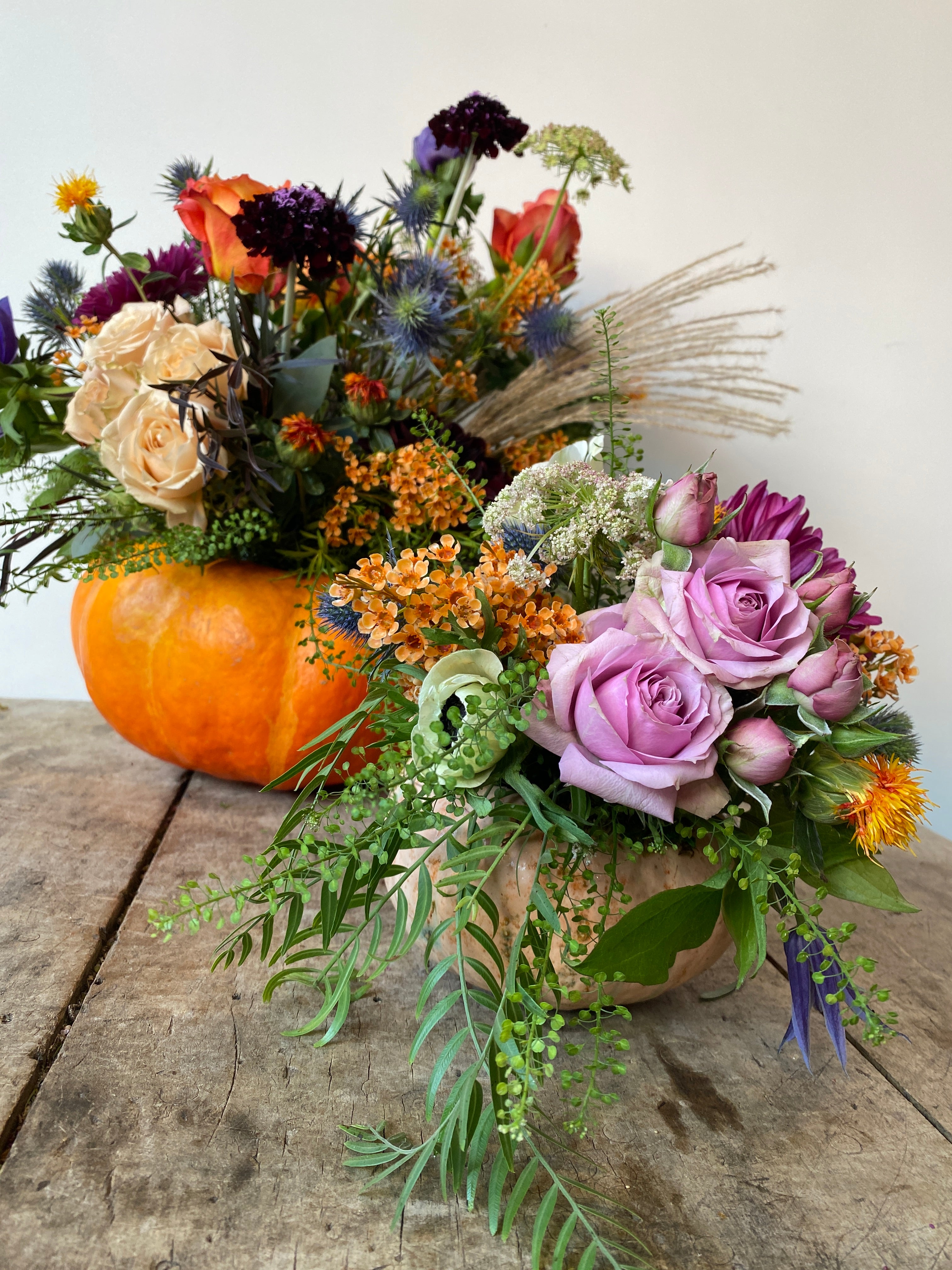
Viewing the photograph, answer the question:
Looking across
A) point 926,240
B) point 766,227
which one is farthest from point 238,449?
point 926,240

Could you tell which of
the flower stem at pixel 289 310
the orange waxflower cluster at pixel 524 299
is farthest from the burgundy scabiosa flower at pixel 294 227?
the orange waxflower cluster at pixel 524 299

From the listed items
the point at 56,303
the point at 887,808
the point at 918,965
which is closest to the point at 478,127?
the point at 56,303

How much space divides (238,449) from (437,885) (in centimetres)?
51

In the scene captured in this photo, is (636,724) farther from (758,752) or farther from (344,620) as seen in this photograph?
(344,620)

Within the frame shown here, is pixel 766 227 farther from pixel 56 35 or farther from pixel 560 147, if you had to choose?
pixel 56 35

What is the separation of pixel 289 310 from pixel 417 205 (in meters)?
0.22

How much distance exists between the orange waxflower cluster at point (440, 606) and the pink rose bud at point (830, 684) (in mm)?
123

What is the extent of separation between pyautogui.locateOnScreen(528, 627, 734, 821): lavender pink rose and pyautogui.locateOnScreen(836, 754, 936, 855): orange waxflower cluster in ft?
0.22

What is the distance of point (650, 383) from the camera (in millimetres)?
957

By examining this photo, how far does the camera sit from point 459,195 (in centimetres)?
90

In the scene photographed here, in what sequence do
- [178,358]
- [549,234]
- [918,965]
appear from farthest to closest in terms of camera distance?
[549,234] < [178,358] < [918,965]

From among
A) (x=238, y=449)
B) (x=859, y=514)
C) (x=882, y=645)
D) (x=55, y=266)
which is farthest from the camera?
(x=859, y=514)

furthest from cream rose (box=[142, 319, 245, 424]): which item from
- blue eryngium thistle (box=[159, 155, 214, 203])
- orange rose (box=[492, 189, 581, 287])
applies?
orange rose (box=[492, 189, 581, 287])

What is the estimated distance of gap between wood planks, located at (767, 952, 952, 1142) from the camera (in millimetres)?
477
